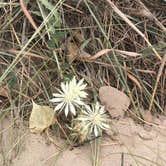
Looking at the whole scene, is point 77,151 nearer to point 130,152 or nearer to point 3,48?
point 130,152

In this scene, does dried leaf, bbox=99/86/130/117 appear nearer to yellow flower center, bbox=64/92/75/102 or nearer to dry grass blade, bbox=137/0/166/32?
yellow flower center, bbox=64/92/75/102

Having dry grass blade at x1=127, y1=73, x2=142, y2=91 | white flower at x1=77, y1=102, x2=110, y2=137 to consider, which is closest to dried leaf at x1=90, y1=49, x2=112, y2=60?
dry grass blade at x1=127, y1=73, x2=142, y2=91

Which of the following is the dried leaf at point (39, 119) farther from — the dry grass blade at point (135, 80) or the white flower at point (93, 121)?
the dry grass blade at point (135, 80)

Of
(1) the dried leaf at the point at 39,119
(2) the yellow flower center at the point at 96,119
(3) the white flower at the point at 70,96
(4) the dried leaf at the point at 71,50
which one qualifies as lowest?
(1) the dried leaf at the point at 39,119

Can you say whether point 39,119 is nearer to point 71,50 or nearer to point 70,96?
point 70,96

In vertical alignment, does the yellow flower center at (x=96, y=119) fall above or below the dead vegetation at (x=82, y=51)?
below

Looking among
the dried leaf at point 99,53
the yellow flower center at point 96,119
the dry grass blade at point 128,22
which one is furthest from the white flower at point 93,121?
the dry grass blade at point 128,22
